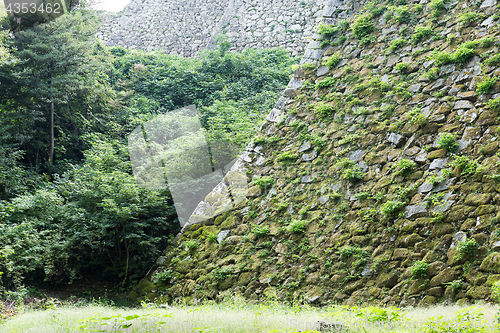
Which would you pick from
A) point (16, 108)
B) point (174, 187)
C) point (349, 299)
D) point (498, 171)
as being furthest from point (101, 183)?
point (498, 171)

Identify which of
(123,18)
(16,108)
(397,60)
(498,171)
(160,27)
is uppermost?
(123,18)

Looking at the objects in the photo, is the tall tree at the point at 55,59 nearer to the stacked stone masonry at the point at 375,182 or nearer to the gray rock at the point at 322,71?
the stacked stone masonry at the point at 375,182

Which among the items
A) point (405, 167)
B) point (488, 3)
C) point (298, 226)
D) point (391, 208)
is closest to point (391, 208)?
point (391, 208)

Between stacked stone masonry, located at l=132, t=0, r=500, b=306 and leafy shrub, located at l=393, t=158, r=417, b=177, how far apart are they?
22 mm

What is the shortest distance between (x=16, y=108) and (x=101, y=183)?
16.3 ft

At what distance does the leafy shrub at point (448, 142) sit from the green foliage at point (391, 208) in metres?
1.19

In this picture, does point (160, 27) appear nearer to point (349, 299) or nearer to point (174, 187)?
point (174, 187)

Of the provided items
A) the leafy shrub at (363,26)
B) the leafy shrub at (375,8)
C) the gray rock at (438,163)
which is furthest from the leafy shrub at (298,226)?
the leafy shrub at (375,8)

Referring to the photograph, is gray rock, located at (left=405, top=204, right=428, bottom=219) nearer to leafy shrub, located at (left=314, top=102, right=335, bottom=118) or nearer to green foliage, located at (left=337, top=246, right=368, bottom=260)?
green foliage, located at (left=337, top=246, right=368, bottom=260)

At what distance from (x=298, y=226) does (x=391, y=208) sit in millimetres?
1669

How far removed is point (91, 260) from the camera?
325 inches

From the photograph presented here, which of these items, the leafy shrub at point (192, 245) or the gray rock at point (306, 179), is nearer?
the gray rock at point (306, 179)

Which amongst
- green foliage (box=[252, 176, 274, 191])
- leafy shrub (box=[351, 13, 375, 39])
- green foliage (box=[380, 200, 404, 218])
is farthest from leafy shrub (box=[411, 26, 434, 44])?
green foliage (box=[252, 176, 274, 191])

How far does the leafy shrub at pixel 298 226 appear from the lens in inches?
244
